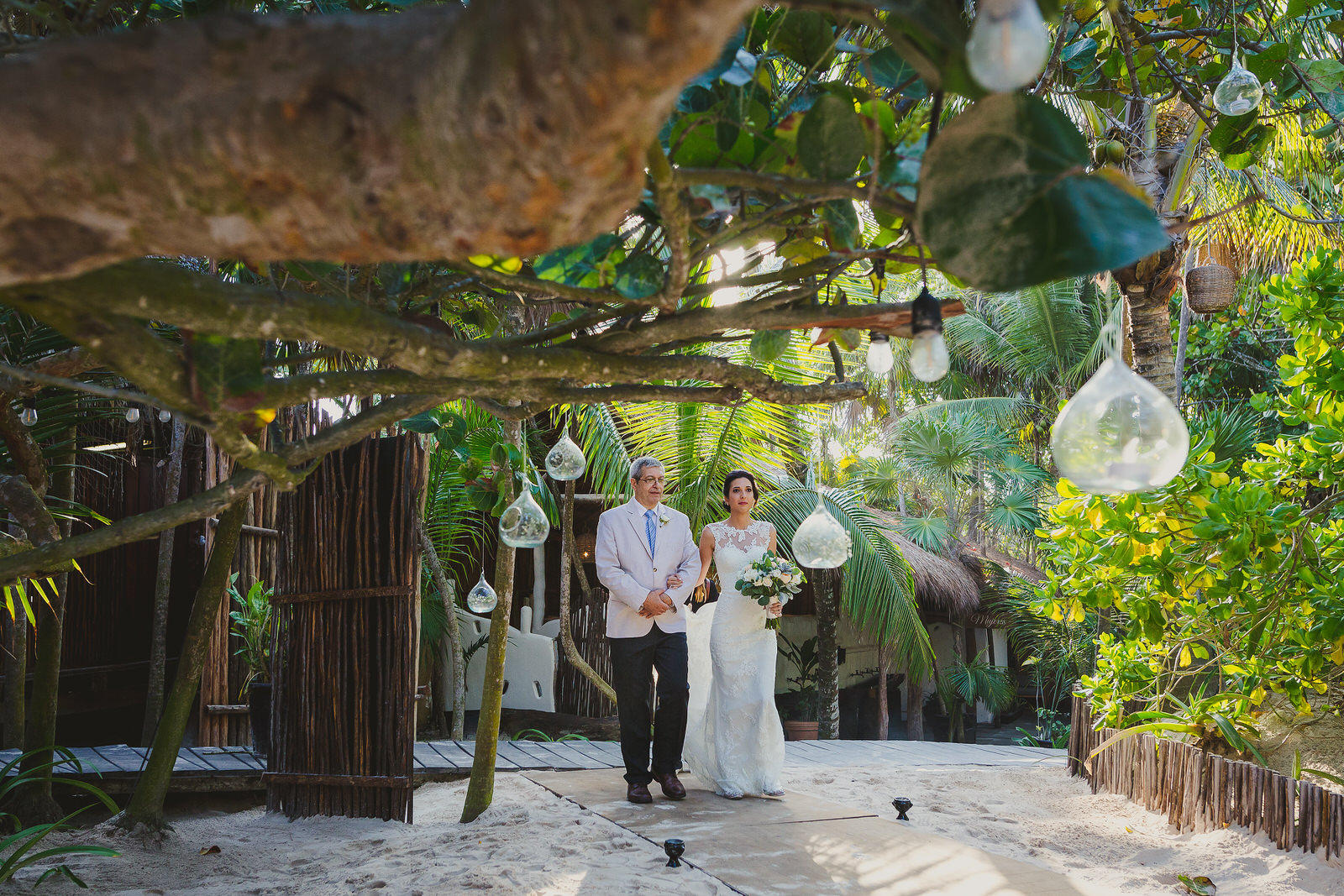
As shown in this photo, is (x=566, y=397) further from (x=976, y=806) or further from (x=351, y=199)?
(x=976, y=806)

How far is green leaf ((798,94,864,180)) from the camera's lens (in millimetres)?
1173

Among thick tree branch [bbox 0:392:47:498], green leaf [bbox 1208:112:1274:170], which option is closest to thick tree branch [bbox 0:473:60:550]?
thick tree branch [bbox 0:392:47:498]

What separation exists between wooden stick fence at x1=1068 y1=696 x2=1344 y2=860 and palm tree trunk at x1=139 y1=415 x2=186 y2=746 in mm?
4847

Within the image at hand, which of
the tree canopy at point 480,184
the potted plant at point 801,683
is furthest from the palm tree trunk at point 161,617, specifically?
the potted plant at point 801,683

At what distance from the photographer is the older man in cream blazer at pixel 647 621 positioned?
4.40m

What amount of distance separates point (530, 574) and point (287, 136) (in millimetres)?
8746

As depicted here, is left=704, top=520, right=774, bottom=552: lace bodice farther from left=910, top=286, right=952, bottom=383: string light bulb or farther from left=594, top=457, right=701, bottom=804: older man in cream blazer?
left=910, top=286, right=952, bottom=383: string light bulb

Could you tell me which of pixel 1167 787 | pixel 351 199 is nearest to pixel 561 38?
pixel 351 199

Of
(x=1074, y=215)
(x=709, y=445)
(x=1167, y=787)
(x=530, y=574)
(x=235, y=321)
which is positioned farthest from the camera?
(x=530, y=574)

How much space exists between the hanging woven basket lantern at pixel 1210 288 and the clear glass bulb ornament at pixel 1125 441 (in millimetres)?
4784

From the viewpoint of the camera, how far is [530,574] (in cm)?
933

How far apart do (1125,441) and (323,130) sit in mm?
1125

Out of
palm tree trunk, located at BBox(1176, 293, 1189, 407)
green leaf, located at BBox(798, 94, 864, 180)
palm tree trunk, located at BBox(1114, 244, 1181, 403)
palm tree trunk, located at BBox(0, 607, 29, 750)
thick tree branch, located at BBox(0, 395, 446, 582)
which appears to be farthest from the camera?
palm tree trunk, located at BBox(1176, 293, 1189, 407)

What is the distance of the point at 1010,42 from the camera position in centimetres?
87
